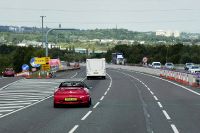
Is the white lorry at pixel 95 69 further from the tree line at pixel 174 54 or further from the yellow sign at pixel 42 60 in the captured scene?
the tree line at pixel 174 54

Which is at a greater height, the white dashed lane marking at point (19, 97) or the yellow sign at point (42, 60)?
the yellow sign at point (42, 60)

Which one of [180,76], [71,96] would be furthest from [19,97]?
[180,76]

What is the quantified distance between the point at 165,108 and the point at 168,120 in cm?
572

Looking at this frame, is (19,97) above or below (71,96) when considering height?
below

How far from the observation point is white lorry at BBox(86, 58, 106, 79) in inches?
2549

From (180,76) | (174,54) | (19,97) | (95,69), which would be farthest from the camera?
(174,54)

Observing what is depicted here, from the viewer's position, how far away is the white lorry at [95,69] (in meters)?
64.8

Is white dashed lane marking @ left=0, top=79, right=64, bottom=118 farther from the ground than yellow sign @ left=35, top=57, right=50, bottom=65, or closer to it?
closer to it

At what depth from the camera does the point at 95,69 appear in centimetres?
6494

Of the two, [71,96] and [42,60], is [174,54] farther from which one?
[71,96]

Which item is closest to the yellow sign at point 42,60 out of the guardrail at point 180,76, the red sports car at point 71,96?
the guardrail at point 180,76

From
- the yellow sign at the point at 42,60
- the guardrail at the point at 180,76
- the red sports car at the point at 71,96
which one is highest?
the yellow sign at the point at 42,60

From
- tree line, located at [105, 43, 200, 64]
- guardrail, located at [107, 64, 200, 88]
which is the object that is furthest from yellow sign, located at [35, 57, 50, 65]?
tree line, located at [105, 43, 200, 64]

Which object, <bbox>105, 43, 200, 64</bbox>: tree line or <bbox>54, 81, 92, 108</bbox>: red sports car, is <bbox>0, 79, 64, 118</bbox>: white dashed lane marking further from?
<bbox>105, 43, 200, 64</bbox>: tree line
